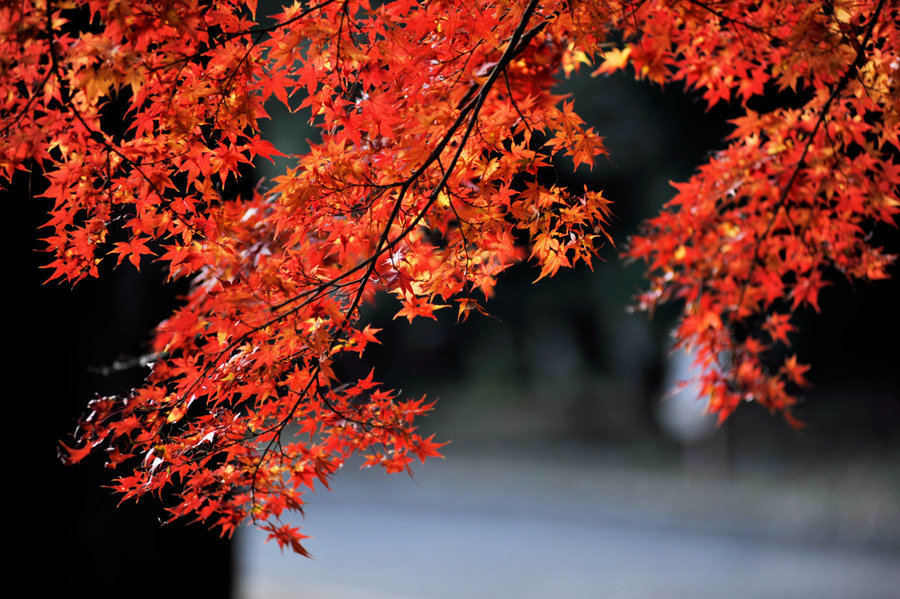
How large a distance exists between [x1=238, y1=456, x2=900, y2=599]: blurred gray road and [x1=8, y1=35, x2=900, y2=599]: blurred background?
0.02 m

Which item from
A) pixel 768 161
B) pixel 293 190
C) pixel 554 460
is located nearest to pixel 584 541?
pixel 554 460

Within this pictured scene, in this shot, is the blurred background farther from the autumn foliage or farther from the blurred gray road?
the autumn foliage

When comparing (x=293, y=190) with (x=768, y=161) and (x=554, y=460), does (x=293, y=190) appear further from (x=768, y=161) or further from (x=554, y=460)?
(x=554, y=460)

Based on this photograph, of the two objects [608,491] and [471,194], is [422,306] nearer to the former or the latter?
[471,194]

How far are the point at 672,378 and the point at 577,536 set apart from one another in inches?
99.5

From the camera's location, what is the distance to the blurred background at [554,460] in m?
3.18

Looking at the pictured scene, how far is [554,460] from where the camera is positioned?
848 centimetres

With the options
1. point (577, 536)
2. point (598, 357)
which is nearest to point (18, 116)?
point (577, 536)

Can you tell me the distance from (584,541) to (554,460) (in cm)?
214

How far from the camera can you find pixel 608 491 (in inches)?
303

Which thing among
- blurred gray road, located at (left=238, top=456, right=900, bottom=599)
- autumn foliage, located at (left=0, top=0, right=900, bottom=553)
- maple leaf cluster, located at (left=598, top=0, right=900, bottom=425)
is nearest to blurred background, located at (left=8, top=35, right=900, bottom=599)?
blurred gray road, located at (left=238, top=456, right=900, bottom=599)

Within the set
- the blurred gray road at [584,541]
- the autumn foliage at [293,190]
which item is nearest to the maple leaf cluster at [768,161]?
the autumn foliage at [293,190]

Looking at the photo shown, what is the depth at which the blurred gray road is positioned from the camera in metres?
5.30

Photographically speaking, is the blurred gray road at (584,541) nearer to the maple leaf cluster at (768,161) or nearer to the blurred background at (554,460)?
the blurred background at (554,460)
